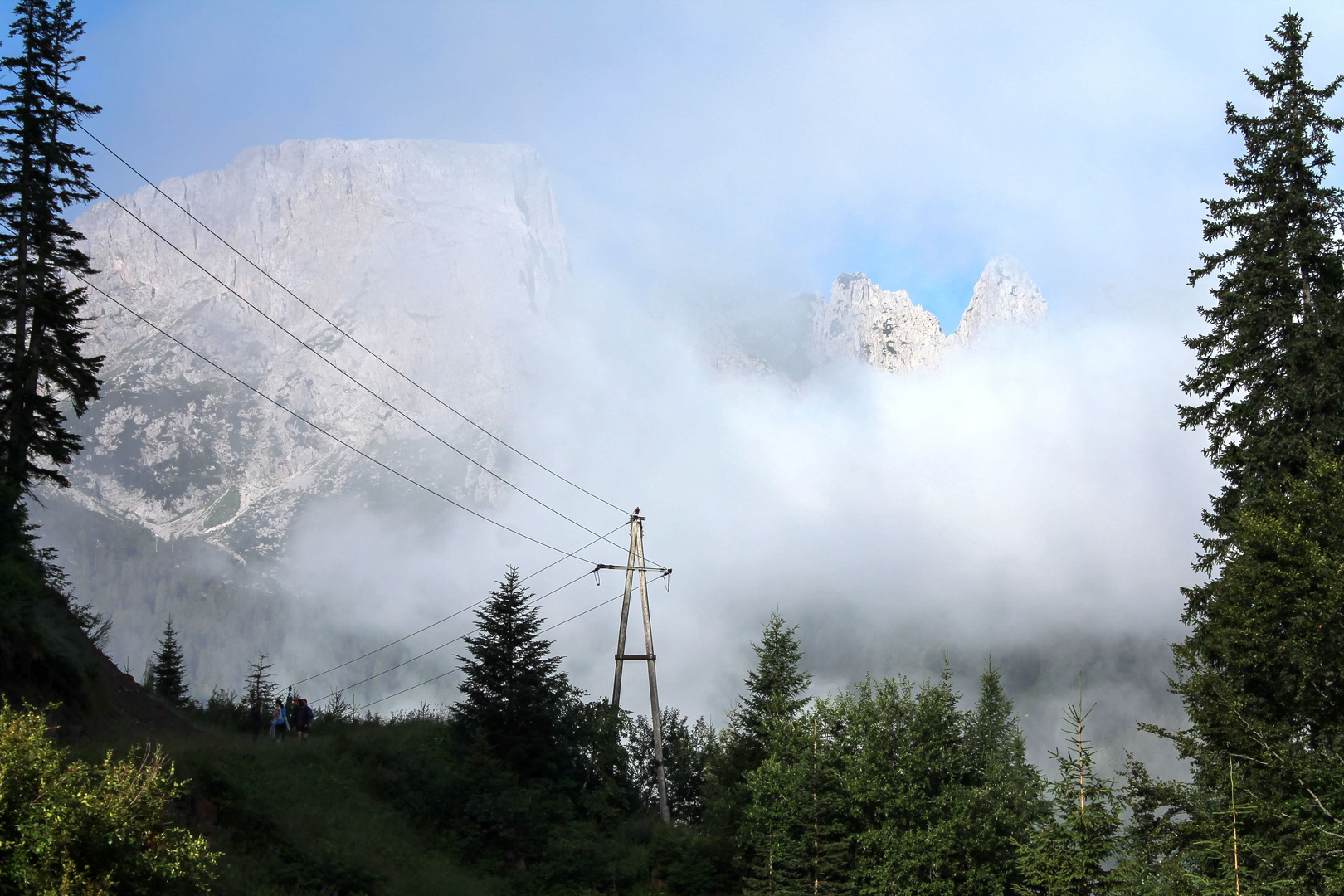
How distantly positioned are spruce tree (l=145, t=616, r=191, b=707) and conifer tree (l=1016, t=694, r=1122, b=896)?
97.1ft

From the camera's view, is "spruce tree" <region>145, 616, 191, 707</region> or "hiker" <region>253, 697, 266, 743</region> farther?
"spruce tree" <region>145, 616, 191, 707</region>

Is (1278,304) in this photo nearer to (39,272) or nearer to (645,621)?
(645,621)

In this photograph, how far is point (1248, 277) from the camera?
23531 millimetres

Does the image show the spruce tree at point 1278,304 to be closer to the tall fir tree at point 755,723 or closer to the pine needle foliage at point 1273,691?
the pine needle foliage at point 1273,691

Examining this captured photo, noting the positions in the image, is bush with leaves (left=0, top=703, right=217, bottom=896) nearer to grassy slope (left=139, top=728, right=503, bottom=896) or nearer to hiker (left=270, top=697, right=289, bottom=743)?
grassy slope (left=139, top=728, right=503, bottom=896)

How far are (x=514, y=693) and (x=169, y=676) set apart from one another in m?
21.1

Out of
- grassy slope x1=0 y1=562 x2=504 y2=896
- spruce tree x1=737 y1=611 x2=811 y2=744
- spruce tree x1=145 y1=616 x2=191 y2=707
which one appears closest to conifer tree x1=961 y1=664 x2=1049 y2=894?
spruce tree x1=737 y1=611 x2=811 y2=744

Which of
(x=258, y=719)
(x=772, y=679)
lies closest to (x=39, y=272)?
(x=258, y=719)

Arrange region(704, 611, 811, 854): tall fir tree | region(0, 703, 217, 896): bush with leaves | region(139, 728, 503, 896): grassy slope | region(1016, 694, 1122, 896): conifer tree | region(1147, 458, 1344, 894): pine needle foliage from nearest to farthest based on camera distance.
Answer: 1. region(0, 703, 217, 896): bush with leaves
2. region(1016, 694, 1122, 896): conifer tree
3. region(1147, 458, 1344, 894): pine needle foliage
4. region(139, 728, 503, 896): grassy slope
5. region(704, 611, 811, 854): tall fir tree

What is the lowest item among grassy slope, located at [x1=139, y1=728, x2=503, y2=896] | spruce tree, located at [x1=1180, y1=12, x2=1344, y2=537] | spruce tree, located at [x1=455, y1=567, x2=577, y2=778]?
grassy slope, located at [x1=139, y1=728, x2=503, y2=896]

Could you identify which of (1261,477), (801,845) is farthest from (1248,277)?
(801,845)

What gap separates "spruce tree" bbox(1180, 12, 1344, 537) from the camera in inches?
870

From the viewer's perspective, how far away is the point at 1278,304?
2294 cm

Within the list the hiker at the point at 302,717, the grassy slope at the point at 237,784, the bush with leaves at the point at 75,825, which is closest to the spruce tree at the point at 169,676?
the hiker at the point at 302,717
